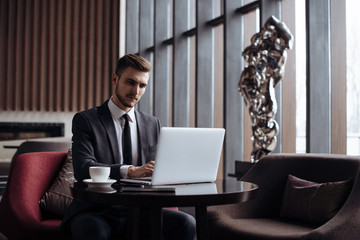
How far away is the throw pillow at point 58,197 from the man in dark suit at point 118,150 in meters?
0.55

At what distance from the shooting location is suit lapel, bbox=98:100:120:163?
94.3 inches

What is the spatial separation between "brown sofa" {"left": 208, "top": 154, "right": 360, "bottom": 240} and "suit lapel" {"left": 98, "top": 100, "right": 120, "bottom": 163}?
0.75 meters

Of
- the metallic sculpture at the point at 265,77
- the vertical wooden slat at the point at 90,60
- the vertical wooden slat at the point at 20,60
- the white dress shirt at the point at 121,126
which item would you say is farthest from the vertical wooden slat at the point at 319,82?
the vertical wooden slat at the point at 20,60

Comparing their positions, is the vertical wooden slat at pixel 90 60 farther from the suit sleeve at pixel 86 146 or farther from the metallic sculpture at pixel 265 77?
the suit sleeve at pixel 86 146

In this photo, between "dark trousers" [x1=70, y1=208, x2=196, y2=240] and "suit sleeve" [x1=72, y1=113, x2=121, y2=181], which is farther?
"suit sleeve" [x1=72, y1=113, x2=121, y2=181]

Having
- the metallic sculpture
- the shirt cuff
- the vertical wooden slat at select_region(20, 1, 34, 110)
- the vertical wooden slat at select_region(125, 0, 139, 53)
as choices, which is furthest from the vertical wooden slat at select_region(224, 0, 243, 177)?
the vertical wooden slat at select_region(20, 1, 34, 110)

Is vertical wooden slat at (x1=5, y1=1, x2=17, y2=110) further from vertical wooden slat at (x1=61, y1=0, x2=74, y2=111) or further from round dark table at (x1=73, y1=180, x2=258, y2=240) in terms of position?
round dark table at (x1=73, y1=180, x2=258, y2=240)

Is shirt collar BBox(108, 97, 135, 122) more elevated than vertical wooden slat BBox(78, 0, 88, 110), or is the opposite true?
vertical wooden slat BBox(78, 0, 88, 110)

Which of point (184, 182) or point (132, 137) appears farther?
point (132, 137)

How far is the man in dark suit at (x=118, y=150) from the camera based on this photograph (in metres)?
2.19

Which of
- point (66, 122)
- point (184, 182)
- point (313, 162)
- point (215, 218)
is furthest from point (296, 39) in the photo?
point (66, 122)

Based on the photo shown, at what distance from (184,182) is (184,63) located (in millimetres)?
4464

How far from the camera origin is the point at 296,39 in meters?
4.49

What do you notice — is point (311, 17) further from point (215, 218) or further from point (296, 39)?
point (215, 218)
